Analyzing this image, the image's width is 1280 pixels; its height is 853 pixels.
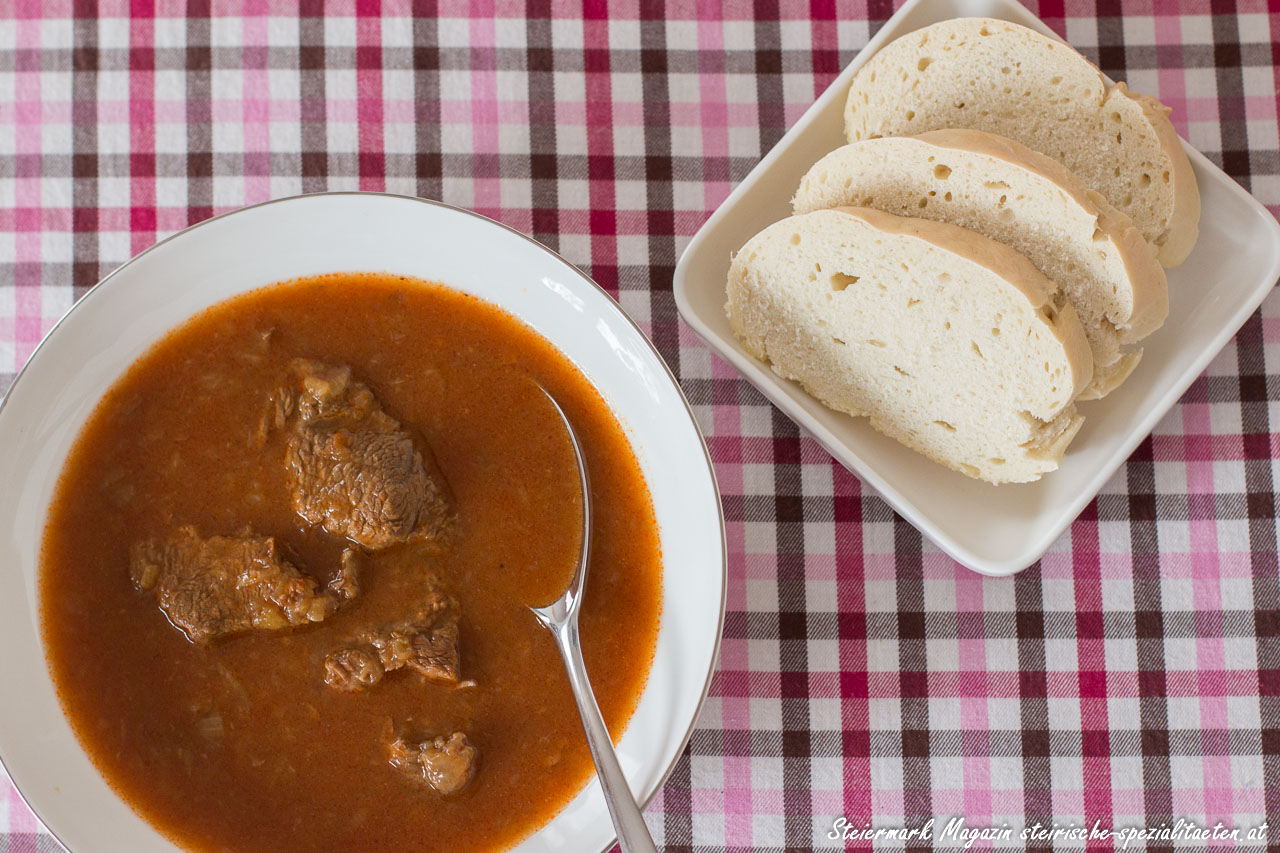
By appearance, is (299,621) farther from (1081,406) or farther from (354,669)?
(1081,406)

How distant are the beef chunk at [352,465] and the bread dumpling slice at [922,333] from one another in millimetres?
959

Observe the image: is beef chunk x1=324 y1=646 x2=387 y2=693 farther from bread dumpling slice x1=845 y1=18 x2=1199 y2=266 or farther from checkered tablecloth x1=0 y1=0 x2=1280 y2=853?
bread dumpling slice x1=845 y1=18 x2=1199 y2=266

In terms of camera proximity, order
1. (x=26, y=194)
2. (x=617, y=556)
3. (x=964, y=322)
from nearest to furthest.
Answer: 1. (x=964, y=322)
2. (x=617, y=556)
3. (x=26, y=194)

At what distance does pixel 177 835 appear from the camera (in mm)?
2547

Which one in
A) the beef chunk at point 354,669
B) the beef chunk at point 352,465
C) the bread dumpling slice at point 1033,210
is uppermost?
the bread dumpling slice at point 1033,210

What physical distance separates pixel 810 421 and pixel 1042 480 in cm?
68

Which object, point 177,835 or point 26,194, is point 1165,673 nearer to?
point 177,835

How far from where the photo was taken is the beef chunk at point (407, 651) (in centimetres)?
246

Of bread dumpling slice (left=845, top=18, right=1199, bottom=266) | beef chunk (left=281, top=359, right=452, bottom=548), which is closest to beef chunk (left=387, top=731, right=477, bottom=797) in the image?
beef chunk (left=281, top=359, right=452, bottom=548)

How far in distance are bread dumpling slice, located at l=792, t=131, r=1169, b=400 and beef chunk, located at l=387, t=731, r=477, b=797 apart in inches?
67.3

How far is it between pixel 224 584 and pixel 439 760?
69cm

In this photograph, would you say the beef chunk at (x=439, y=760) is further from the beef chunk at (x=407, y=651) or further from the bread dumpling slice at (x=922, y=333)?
the bread dumpling slice at (x=922, y=333)

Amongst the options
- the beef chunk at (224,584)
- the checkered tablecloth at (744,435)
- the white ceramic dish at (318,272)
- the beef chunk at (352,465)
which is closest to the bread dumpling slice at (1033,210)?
the checkered tablecloth at (744,435)

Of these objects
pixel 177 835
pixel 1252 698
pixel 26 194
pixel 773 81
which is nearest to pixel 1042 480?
pixel 1252 698
